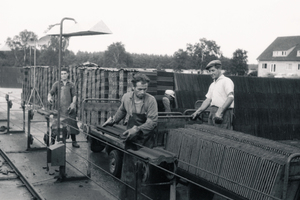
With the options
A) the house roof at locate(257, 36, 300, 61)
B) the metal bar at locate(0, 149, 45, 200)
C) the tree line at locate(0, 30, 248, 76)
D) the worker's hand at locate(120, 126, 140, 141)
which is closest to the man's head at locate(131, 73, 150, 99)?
the worker's hand at locate(120, 126, 140, 141)

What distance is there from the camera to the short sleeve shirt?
263 inches

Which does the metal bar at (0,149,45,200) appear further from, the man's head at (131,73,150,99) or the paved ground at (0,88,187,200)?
the man's head at (131,73,150,99)

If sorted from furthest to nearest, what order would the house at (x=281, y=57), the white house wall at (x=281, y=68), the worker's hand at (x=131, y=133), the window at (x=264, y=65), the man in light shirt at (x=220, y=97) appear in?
the window at (x=264, y=65)
the house at (x=281, y=57)
the white house wall at (x=281, y=68)
the man in light shirt at (x=220, y=97)
the worker's hand at (x=131, y=133)

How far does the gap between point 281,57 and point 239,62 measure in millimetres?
10832

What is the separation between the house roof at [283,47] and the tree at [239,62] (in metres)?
7.16

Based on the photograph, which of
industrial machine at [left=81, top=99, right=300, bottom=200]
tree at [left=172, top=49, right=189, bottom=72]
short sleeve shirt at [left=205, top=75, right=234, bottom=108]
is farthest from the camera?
tree at [left=172, top=49, right=189, bottom=72]

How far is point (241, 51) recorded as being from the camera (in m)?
91.3

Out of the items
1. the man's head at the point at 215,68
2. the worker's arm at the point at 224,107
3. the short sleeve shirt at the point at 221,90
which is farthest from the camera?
the man's head at the point at 215,68

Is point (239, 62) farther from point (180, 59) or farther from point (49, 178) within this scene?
point (49, 178)

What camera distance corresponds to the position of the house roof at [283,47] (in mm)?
91137

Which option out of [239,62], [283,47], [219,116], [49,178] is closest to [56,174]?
[49,178]

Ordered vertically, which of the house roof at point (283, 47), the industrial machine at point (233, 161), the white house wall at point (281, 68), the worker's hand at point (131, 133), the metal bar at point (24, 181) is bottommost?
the metal bar at point (24, 181)

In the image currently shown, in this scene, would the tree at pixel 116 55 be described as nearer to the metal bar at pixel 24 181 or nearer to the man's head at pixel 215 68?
the metal bar at pixel 24 181

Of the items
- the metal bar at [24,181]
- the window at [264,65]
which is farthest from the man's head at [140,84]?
the window at [264,65]
